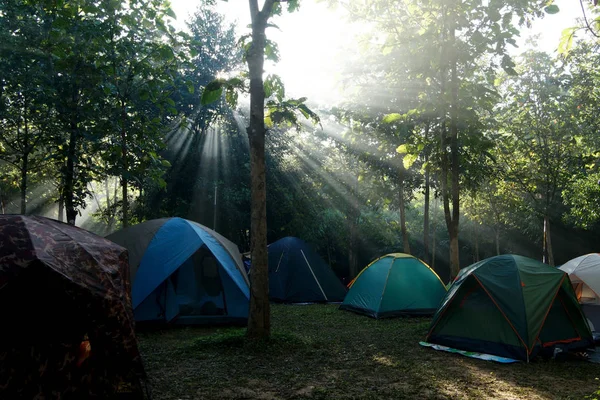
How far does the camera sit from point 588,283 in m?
9.45

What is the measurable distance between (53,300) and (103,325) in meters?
0.54

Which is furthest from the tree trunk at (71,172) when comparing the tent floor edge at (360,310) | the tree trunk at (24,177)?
the tent floor edge at (360,310)

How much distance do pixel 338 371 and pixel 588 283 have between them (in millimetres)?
5953

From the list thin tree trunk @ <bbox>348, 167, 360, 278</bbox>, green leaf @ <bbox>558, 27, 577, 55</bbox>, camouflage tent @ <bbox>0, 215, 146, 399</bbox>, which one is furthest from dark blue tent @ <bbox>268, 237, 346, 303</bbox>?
green leaf @ <bbox>558, 27, 577, 55</bbox>

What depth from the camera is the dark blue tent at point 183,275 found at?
9.44m

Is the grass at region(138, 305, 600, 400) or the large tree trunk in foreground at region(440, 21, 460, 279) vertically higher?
the large tree trunk in foreground at region(440, 21, 460, 279)

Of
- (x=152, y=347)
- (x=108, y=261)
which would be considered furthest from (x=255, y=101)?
(x=152, y=347)

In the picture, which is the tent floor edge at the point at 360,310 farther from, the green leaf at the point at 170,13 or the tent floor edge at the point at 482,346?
the green leaf at the point at 170,13

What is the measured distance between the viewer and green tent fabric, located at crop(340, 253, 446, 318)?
436 inches

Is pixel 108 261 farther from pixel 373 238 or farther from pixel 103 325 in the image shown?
pixel 373 238

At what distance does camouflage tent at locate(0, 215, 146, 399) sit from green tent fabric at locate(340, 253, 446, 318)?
6.85 metres

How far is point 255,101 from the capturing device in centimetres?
791

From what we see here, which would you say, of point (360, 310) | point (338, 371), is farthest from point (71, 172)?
point (360, 310)

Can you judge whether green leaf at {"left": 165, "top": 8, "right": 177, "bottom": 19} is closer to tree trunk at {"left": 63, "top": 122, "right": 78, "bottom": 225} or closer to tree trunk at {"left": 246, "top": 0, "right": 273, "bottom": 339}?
tree trunk at {"left": 246, "top": 0, "right": 273, "bottom": 339}
